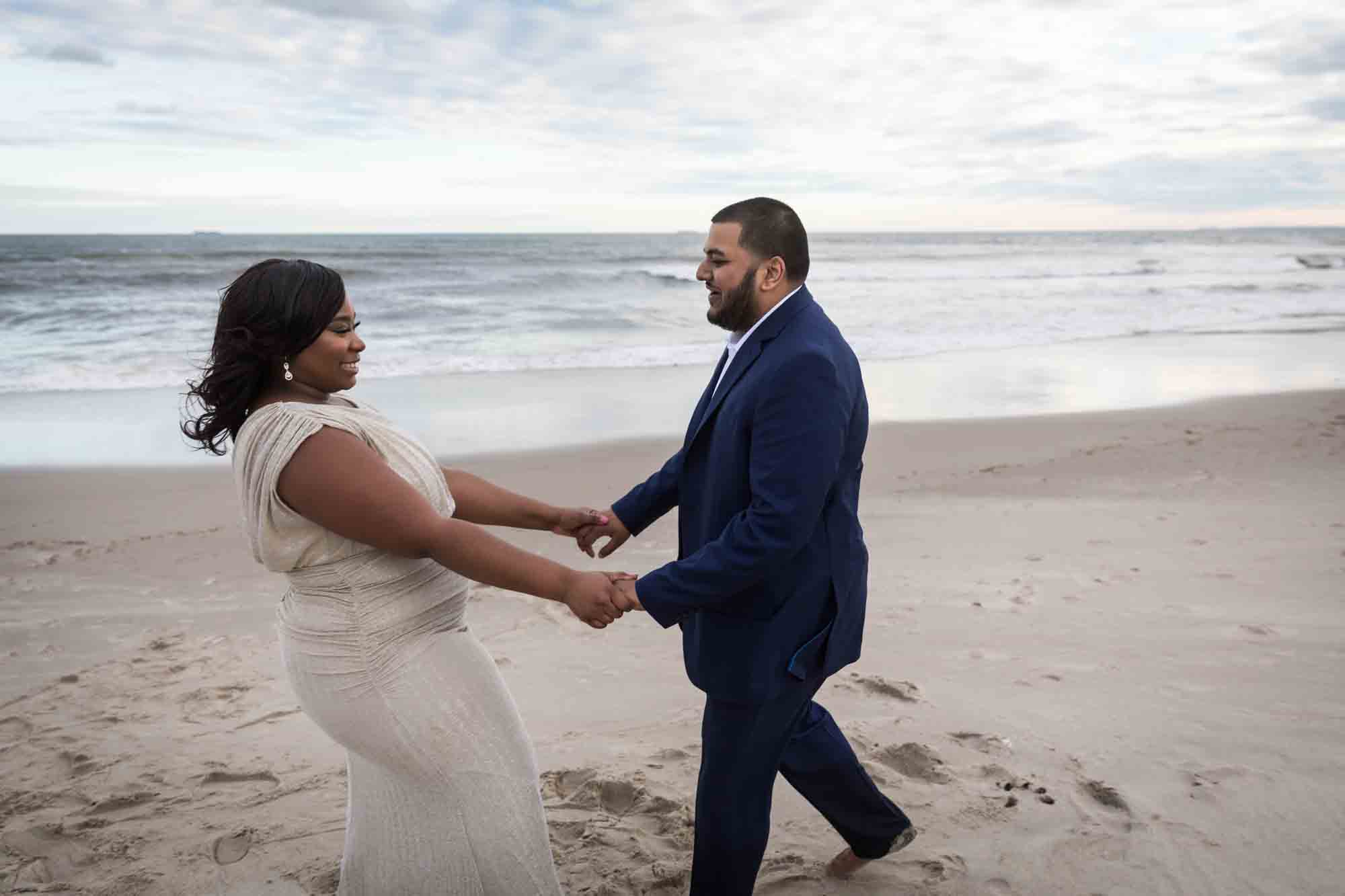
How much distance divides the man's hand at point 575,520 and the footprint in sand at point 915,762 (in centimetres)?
155

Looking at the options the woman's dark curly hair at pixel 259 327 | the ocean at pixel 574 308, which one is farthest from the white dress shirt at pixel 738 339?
the ocean at pixel 574 308

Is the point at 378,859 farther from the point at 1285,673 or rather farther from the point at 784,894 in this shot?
the point at 1285,673

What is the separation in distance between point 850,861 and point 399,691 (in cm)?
166

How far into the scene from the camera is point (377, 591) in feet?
8.02

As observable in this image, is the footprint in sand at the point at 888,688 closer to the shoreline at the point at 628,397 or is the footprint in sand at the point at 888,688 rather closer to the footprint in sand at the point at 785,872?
the footprint in sand at the point at 785,872

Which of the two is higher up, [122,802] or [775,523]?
[775,523]

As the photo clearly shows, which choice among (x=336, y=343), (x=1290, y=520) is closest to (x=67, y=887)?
(x=336, y=343)

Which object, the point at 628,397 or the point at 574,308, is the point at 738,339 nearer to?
the point at 628,397

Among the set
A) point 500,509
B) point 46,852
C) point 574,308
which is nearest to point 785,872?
point 500,509

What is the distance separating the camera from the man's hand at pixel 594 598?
8.75ft

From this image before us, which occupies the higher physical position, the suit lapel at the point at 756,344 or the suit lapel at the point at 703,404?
the suit lapel at the point at 756,344

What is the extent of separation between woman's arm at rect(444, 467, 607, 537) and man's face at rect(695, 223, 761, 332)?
81cm

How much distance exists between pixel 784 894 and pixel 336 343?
2127mm

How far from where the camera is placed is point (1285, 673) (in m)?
4.73
